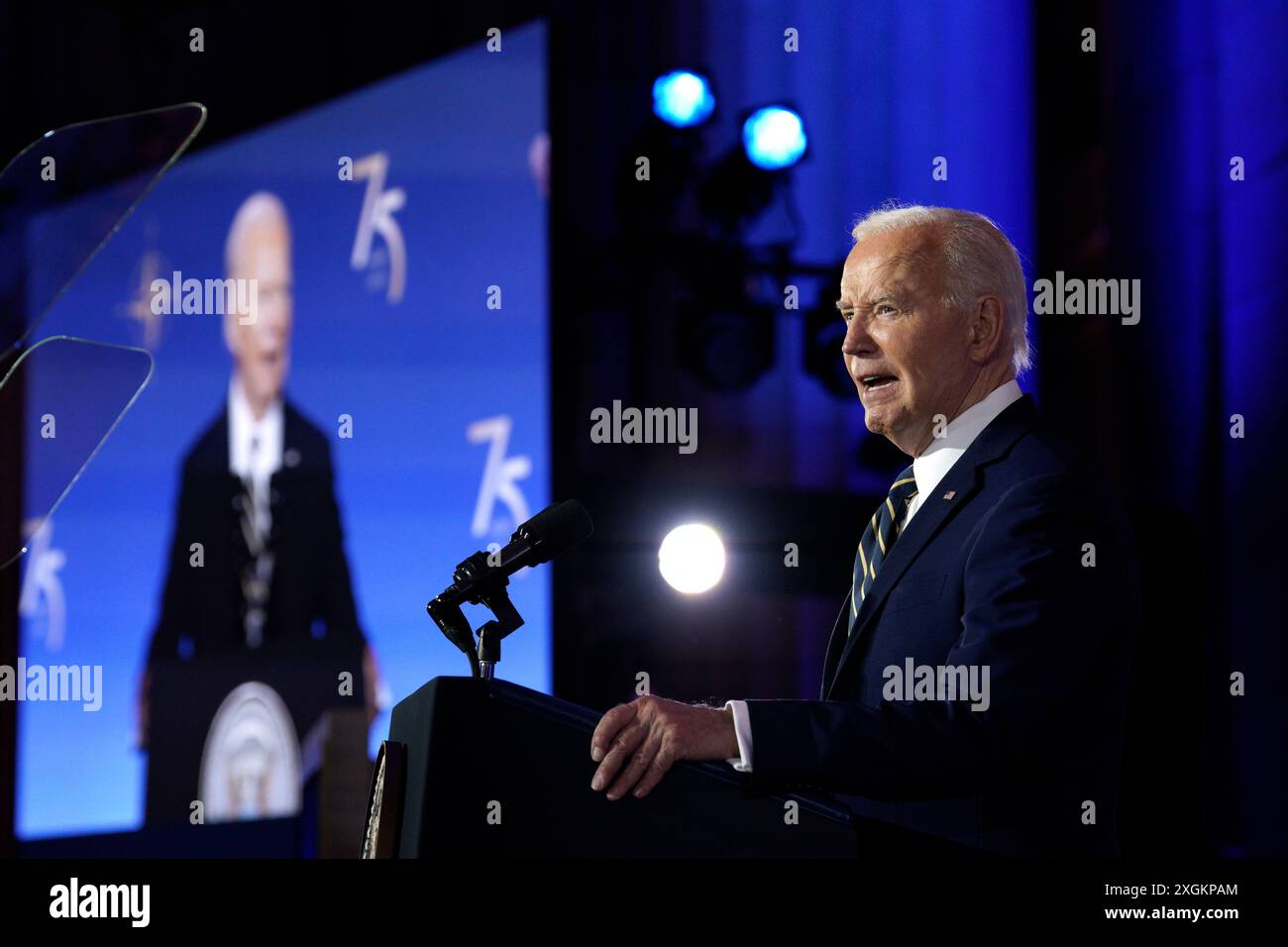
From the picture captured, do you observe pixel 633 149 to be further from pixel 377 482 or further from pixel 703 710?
pixel 703 710

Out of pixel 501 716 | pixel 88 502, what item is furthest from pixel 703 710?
pixel 88 502

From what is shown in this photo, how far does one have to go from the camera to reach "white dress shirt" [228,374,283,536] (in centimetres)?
457

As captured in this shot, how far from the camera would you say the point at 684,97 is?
171 inches

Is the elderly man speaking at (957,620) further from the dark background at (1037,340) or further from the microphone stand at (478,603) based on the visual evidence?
the dark background at (1037,340)

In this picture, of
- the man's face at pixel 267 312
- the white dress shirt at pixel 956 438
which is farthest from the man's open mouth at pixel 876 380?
the man's face at pixel 267 312

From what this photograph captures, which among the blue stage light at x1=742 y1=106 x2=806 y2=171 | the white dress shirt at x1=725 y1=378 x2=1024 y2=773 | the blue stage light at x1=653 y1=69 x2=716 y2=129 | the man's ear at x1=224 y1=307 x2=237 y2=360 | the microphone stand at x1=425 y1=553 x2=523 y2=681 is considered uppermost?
the blue stage light at x1=653 y1=69 x2=716 y2=129

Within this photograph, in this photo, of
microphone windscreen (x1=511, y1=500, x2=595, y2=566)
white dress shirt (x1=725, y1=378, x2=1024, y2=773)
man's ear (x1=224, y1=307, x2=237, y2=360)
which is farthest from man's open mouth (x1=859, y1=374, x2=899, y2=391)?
man's ear (x1=224, y1=307, x2=237, y2=360)

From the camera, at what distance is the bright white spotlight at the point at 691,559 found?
14.0 feet

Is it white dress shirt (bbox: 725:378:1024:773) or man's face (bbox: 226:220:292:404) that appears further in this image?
man's face (bbox: 226:220:292:404)

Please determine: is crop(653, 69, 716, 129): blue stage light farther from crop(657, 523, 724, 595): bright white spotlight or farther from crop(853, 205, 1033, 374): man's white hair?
crop(853, 205, 1033, 374): man's white hair

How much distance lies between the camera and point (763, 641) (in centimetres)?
469

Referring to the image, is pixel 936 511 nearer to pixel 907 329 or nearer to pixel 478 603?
pixel 907 329

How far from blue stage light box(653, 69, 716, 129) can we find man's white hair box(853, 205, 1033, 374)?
2458 millimetres

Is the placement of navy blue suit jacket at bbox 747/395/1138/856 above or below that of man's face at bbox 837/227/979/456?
below
